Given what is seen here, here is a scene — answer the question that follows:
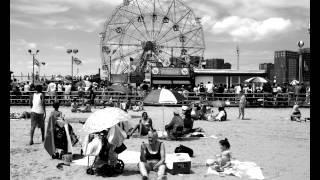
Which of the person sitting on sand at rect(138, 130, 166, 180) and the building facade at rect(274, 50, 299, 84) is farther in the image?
the building facade at rect(274, 50, 299, 84)

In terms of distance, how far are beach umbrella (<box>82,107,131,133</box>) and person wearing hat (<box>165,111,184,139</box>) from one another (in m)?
3.82

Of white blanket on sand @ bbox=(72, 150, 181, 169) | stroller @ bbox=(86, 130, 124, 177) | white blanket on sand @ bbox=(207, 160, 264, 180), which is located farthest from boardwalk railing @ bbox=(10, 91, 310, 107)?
stroller @ bbox=(86, 130, 124, 177)

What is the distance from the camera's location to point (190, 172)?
803cm

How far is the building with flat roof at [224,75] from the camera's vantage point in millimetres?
41803

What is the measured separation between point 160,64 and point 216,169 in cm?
3780

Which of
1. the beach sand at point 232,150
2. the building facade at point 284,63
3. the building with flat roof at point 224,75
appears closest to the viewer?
the beach sand at point 232,150

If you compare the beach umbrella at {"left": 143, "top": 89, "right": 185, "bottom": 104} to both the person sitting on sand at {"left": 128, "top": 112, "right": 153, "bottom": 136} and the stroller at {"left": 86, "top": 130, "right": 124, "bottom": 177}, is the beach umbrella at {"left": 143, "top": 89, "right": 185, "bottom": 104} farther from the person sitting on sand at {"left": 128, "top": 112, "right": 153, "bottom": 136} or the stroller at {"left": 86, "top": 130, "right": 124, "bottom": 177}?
the stroller at {"left": 86, "top": 130, "right": 124, "bottom": 177}

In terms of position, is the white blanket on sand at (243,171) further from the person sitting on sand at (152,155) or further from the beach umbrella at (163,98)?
the beach umbrella at (163,98)

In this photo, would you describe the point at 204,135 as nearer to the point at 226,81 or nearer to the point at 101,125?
the point at 101,125

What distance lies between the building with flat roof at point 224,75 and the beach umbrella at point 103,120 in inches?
1332

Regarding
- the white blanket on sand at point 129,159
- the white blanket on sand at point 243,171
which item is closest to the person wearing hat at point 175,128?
the white blanket on sand at point 129,159

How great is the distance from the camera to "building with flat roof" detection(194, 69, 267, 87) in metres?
41.8
